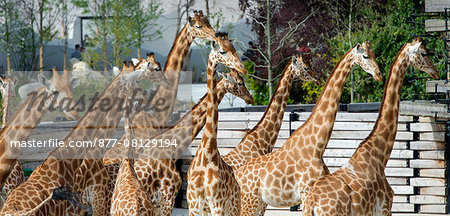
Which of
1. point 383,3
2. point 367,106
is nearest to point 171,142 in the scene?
point 367,106

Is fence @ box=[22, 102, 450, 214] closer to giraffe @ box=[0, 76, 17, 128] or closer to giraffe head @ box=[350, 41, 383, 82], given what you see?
giraffe @ box=[0, 76, 17, 128]

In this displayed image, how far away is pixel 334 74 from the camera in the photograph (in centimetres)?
488

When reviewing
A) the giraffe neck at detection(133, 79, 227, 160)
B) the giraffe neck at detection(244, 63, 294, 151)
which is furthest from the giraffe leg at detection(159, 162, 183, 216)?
the giraffe neck at detection(244, 63, 294, 151)

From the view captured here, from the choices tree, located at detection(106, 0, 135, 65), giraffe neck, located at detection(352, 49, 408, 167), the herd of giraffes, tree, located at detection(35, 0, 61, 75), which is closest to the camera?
the herd of giraffes

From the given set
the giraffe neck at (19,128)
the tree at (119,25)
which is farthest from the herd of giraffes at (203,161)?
the tree at (119,25)

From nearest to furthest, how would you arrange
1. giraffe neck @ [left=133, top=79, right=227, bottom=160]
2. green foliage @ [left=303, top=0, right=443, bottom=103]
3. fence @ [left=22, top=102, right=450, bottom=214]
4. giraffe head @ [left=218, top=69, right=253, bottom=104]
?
giraffe neck @ [left=133, top=79, right=227, bottom=160]
giraffe head @ [left=218, top=69, right=253, bottom=104]
fence @ [left=22, top=102, right=450, bottom=214]
green foliage @ [left=303, top=0, right=443, bottom=103]

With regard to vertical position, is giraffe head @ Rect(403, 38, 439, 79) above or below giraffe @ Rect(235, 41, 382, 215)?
above

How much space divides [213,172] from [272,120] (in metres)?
1.51

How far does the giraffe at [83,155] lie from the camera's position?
4281 millimetres

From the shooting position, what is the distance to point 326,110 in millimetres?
4906

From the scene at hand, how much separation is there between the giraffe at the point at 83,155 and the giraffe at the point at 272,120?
127 cm

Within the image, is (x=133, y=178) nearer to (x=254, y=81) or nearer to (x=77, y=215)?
(x=77, y=215)

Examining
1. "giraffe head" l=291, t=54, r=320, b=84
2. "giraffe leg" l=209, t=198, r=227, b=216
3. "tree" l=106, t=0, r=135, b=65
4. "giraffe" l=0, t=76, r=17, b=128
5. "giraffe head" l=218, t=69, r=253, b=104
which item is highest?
"tree" l=106, t=0, r=135, b=65

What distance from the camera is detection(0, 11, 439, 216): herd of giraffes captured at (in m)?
4.32
